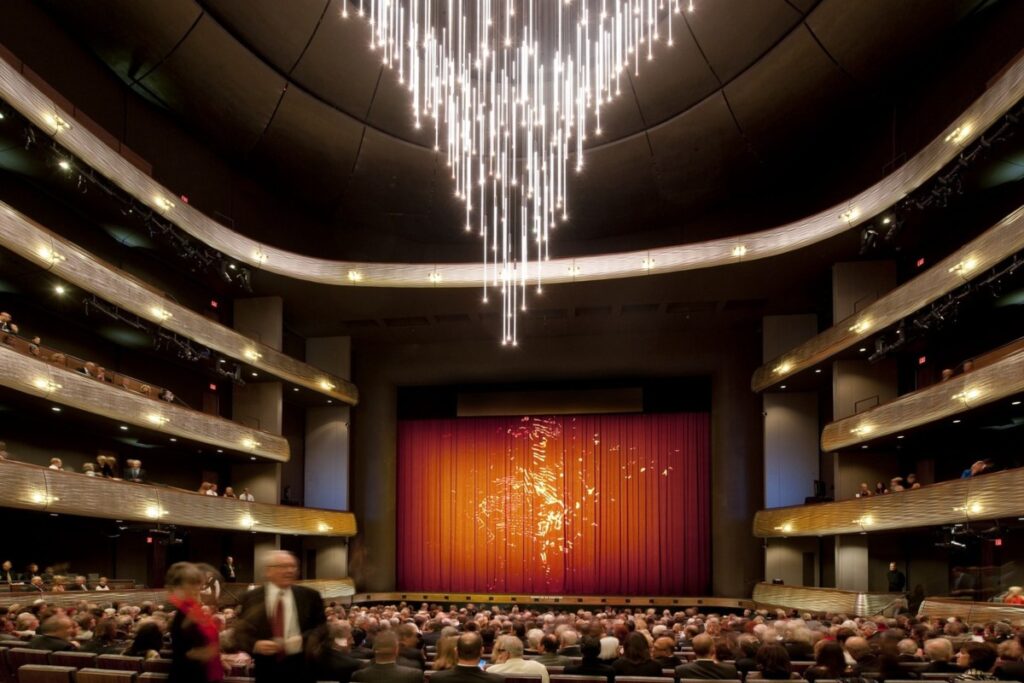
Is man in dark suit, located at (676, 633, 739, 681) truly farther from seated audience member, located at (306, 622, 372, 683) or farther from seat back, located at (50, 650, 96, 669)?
seat back, located at (50, 650, 96, 669)

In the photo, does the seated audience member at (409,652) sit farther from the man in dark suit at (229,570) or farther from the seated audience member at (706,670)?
the man in dark suit at (229,570)

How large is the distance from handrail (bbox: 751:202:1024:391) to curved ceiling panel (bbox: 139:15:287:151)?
46.5 ft

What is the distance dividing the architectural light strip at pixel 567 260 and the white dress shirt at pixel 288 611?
505 inches

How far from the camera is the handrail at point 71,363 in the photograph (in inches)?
621

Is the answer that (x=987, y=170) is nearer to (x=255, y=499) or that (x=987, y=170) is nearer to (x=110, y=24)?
(x=110, y=24)

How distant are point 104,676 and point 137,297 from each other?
14218 millimetres

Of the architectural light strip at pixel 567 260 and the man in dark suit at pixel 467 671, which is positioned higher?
the architectural light strip at pixel 567 260

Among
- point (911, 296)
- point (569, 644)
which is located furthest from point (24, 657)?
point (911, 296)

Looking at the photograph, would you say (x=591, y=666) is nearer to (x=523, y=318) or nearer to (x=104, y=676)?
(x=104, y=676)

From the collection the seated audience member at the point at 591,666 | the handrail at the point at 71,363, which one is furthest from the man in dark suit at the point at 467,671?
the handrail at the point at 71,363

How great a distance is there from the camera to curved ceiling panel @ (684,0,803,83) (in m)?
20.1

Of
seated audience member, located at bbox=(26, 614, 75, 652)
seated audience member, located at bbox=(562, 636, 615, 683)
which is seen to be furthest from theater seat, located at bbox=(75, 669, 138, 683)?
seated audience member, located at bbox=(562, 636, 615, 683)

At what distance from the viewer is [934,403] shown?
16.9 m

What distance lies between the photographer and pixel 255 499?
25.8 metres
